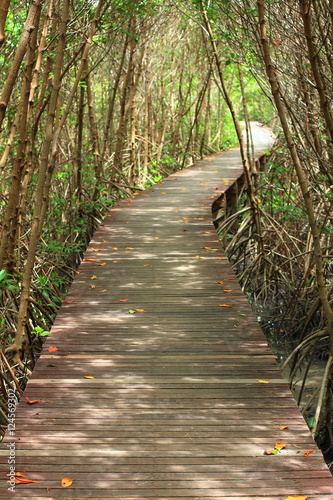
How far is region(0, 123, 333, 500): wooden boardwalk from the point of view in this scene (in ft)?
7.34

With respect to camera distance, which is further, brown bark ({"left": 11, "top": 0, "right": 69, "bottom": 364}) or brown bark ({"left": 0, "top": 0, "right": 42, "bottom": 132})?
brown bark ({"left": 11, "top": 0, "right": 69, "bottom": 364})

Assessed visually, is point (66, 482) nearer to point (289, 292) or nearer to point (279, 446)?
point (279, 446)

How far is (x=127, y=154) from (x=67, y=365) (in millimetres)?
7986

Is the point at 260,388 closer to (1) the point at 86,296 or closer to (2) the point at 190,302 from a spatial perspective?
(2) the point at 190,302

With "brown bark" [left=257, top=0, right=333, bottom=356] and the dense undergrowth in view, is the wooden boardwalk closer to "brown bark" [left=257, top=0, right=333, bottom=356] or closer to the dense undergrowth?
"brown bark" [left=257, top=0, right=333, bottom=356]

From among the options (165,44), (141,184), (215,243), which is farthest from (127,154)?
(215,243)

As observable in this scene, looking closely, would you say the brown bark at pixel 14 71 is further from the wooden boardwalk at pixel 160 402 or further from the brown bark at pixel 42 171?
the wooden boardwalk at pixel 160 402

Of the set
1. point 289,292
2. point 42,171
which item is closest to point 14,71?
point 42,171

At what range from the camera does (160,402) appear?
110 inches

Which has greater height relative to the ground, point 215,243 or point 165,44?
point 165,44

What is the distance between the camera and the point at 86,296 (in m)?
4.12

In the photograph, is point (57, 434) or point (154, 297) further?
point (154, 297)

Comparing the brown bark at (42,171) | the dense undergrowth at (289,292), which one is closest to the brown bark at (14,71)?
the brown bark at (42,171)

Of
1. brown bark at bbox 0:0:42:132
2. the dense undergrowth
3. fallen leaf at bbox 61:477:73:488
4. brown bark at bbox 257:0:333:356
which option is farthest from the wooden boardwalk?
brown bark at bbox 0:0:42:132
